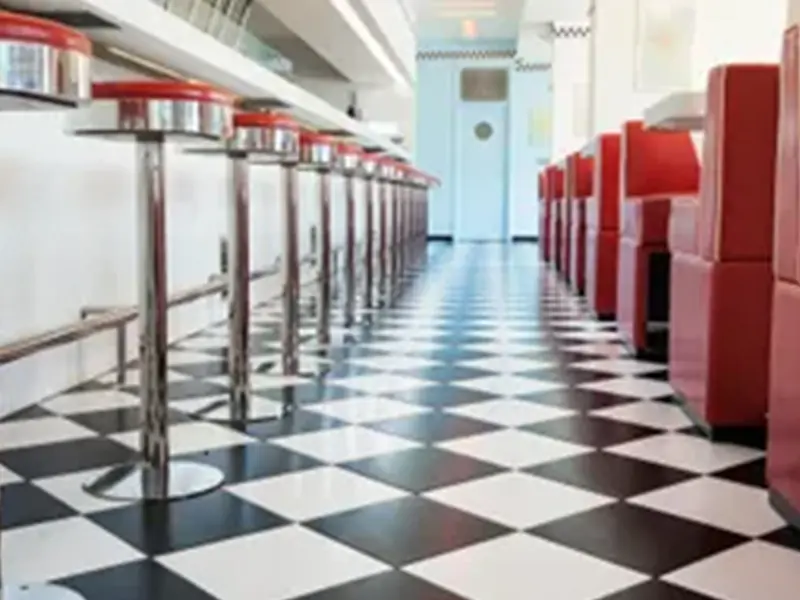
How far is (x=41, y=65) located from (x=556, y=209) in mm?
7785

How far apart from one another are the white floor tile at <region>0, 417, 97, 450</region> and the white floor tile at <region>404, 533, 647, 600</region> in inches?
48.3

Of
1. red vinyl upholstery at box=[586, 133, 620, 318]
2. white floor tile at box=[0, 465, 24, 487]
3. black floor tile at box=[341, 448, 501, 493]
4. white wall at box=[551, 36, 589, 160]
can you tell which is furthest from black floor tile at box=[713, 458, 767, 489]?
white wall at box=[551, 36, 589, 160]

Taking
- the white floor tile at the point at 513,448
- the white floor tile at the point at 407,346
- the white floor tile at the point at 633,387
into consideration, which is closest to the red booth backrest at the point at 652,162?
the white floor tile at the point at 407,346

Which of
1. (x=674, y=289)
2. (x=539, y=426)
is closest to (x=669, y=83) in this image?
(x=674, y=289)

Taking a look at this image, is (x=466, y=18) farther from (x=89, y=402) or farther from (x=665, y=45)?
(x=89, y=402)

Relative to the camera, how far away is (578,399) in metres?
3.21

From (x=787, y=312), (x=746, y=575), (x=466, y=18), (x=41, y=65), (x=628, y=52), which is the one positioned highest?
(x=466, y=18)

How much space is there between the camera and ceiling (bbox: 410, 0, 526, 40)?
1405 cm

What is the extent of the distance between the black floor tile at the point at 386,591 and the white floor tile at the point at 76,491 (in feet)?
2.03

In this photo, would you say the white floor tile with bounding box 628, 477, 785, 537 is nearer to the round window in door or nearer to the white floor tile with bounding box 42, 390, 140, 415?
the white floor tile with bounding box 42, 390, 140, 415

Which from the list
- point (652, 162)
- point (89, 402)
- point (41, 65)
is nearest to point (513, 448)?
point (89, 402)

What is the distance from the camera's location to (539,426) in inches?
111

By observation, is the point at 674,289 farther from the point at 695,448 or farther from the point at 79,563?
the point at 79,563

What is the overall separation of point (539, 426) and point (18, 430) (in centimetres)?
136
